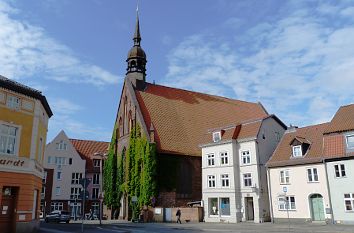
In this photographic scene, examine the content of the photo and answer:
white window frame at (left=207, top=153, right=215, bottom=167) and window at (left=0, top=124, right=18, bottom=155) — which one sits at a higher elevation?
white window frame at (left=207, top=153, right=215, bottom=167)

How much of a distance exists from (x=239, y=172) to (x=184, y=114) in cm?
1586

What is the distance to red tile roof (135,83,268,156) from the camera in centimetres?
4594

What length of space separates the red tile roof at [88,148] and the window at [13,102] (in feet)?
152

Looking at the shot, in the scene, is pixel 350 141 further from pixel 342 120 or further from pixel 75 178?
pixel 75 178

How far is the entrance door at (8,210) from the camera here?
68.7 feet

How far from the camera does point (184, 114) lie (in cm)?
5122

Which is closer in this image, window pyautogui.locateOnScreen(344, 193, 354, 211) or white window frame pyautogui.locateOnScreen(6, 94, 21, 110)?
white window frame pyautogui.locateOnScreen(6, 94, 21, 110)

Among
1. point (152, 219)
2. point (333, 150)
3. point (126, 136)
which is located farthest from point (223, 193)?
point (126, 136)

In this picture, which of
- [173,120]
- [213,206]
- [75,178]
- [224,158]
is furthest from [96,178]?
[224,158]

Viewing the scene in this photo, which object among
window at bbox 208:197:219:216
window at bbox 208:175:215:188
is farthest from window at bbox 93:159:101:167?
window at bbox 208:197:219:216

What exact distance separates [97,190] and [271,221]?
40.4 meters

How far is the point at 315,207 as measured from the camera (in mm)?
31672

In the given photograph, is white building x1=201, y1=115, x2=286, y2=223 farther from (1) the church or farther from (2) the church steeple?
(2) the church steeple

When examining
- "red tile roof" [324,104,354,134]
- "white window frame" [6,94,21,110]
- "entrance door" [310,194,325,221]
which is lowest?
"entrance door" [310,194,325,221]
